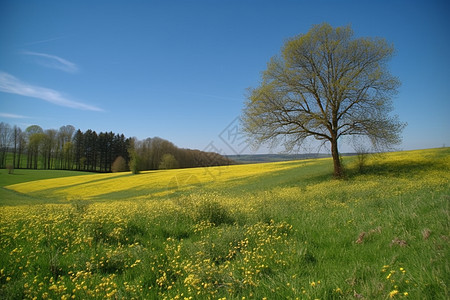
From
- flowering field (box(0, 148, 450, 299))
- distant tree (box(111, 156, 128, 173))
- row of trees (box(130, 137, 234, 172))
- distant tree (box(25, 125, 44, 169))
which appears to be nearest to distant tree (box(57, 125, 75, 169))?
distant tree (box(25, 125, 44, 169))

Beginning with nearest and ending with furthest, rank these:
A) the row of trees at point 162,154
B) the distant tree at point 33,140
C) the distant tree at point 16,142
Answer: the distant tree at point 16,142, the distant tree at point 33,140, the row of trees at point 162,154

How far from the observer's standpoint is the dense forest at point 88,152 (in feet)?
185

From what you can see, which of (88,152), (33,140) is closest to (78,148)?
(88,152)

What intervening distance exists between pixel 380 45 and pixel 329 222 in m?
17.3

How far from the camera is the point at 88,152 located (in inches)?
2778

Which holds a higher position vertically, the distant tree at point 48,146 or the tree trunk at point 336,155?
the distant tree at point 48,146

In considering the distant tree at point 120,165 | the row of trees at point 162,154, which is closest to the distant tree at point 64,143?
the distant tree at point 120,165

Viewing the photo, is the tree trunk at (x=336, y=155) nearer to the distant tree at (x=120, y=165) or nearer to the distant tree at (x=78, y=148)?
the distant tree at (x=120, y=165)

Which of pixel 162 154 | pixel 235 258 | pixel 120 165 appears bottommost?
pixel 235 258

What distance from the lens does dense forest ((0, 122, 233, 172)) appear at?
185 ft

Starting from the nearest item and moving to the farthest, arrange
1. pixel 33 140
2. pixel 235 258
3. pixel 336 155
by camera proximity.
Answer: pixel 235 258, pixel 336 155, pixel 33 140

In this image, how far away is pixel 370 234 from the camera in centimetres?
Result: 435

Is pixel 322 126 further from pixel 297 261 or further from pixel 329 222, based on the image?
pixel 297 261

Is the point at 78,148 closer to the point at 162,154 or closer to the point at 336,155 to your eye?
the point at 162,154
